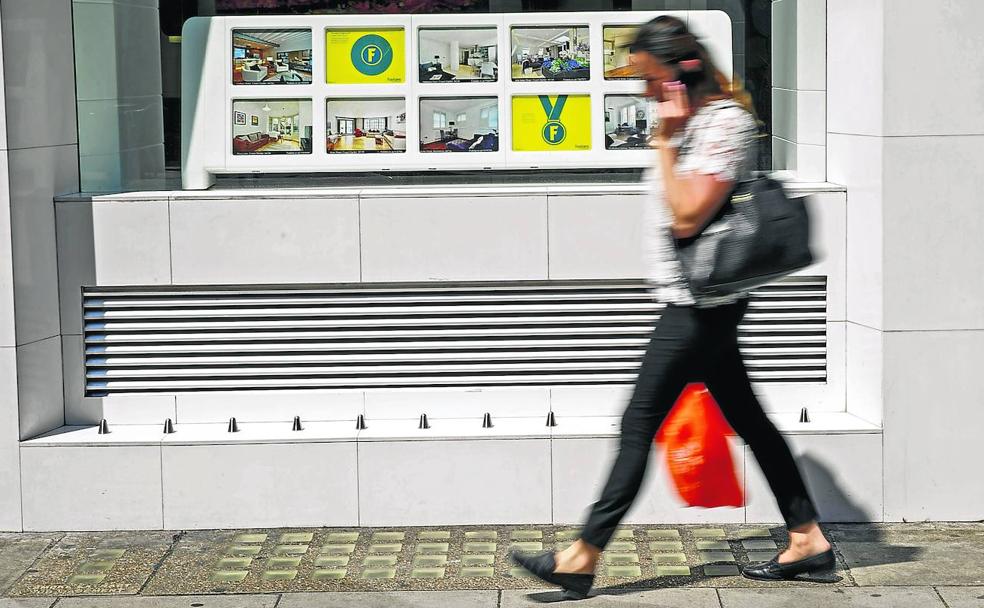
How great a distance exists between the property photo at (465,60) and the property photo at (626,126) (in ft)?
1.82

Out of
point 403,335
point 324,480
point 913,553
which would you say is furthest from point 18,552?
point 913,553

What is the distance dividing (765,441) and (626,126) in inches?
82.9

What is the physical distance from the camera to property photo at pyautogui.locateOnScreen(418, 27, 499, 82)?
22.1 feet

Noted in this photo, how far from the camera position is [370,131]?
679 cm

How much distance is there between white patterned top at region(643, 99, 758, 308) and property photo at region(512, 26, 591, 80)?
186cm

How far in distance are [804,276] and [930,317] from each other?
1.98 ft

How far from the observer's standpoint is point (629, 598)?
5234mm

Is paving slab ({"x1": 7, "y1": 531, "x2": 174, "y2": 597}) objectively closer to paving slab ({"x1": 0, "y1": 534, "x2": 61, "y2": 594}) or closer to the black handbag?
paving slab ({"x1": 0, "y1": 534, "x2": 61, "y2": 594})

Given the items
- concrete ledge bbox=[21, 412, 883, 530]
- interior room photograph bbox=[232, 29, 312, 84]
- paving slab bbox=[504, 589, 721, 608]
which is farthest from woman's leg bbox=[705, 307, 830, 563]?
interior room photograph bbox=[232, 29, 312, 84]

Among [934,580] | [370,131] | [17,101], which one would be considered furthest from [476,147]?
[934,580]

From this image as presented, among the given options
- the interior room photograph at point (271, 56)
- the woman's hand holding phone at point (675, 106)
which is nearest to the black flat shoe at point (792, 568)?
the woman's hand holding phone at point (675, 106)

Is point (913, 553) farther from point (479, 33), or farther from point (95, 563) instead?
point (95, 563)

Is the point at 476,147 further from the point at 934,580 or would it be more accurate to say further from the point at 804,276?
the point at 934,580

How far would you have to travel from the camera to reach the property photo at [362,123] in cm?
677
